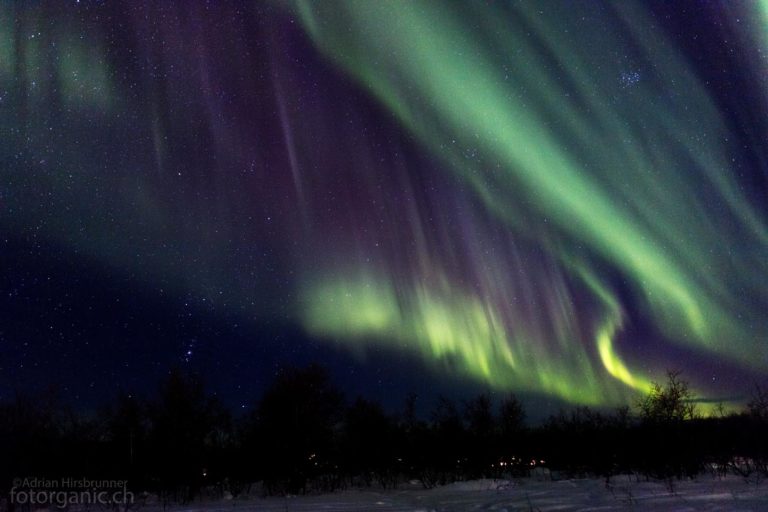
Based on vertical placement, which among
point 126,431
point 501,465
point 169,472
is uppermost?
point 126,431

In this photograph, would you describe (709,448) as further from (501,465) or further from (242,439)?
(242,439)

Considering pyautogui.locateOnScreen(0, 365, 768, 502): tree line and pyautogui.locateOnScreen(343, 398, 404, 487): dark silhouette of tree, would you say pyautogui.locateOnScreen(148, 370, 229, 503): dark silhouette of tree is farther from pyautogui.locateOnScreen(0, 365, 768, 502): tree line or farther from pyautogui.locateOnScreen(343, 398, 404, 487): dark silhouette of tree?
pyautogui.locateOnScreen(343, 398, 404, 487): dark silhouette of tree

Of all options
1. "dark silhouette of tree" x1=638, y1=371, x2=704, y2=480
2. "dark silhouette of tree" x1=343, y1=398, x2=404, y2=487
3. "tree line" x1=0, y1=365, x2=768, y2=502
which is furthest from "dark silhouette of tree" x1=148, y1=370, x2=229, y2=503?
"dark silhouette of tree" x1=638, y1=371, x2=704, y2=480

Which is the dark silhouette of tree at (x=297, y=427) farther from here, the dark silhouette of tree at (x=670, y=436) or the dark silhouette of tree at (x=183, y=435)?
the dark silhouette of tree at (x=670, y=436)

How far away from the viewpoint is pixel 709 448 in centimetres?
4009

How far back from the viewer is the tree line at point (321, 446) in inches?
1398

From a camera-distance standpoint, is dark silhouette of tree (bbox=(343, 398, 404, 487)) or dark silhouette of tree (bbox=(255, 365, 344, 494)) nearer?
dark silhouette of tree (bbox=(255, 365, 344, 494))

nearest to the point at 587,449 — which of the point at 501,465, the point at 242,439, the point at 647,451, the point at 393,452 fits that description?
the point at 501,465

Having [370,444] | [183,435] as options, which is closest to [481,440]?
[370,444]

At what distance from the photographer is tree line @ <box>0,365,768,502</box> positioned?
3550 cm

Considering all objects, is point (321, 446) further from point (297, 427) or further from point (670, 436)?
point (670, 436)

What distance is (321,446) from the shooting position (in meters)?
42.2

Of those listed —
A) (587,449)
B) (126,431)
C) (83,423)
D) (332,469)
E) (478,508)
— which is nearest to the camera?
(478,508)

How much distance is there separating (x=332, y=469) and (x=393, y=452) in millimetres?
7863
